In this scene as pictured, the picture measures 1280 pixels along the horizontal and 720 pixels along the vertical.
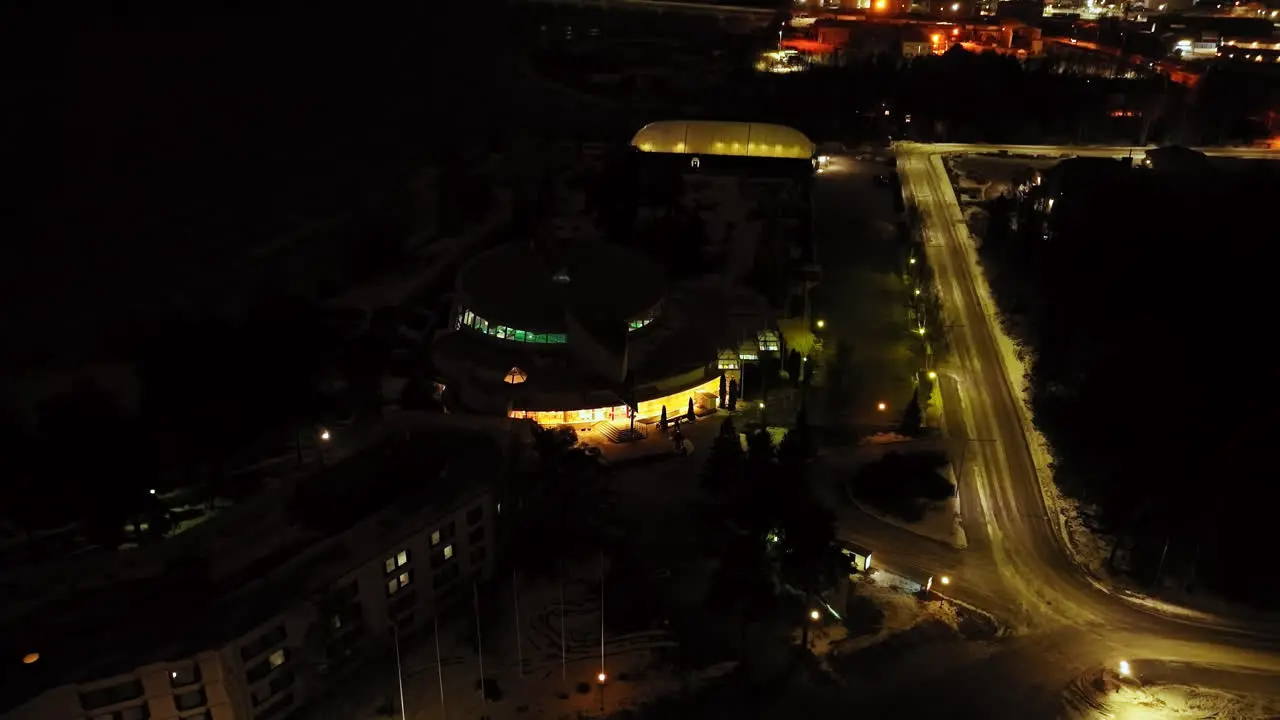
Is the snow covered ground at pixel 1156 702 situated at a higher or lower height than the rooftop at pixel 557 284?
lower

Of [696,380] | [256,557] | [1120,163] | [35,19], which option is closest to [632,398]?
[696,380]

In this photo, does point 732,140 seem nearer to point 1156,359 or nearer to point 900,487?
point 1156,359

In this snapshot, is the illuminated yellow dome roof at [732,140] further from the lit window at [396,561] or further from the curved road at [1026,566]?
the lit window at [396,561]

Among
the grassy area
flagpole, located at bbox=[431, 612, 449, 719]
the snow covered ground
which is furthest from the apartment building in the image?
the grassy area

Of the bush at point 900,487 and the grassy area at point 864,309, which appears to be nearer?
the bush at point 900,487

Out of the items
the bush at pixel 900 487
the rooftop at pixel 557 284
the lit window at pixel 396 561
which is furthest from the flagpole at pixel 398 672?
the bush at pixel 900 487
